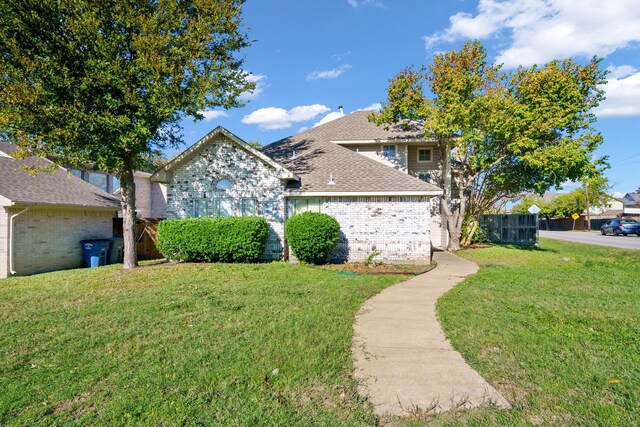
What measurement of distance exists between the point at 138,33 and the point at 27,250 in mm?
7950

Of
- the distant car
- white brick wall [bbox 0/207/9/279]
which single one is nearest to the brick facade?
white brick wall [bbox 0/207/9/279]

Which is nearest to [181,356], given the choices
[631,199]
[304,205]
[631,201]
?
[304,205]

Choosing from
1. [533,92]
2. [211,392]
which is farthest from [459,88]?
[211,392]

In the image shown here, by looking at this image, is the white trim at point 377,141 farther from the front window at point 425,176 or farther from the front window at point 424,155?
the front window at point 425,176

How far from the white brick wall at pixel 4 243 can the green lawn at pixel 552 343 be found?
12930mm

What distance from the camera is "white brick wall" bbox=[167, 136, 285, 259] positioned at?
46.9 ft

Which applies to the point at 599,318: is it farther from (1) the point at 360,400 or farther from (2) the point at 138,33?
(2) the point at 138,33

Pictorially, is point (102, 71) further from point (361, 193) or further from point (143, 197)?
point (143, 197)

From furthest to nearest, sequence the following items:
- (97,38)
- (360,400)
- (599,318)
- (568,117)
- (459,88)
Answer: (568,117), (459,88), (97,38), (599,318), (360,400)

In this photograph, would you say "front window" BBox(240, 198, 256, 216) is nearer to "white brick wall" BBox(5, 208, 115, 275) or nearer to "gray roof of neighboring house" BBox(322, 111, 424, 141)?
"white brick wall" BBox(5, 208, 115, 275)

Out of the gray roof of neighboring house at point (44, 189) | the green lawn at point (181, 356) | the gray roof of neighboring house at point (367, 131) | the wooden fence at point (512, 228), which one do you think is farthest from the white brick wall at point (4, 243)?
the wooden fence at point (512, 228)

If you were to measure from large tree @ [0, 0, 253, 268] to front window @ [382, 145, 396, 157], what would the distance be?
9.78 m

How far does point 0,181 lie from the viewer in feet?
41.0

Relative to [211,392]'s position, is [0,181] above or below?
above
